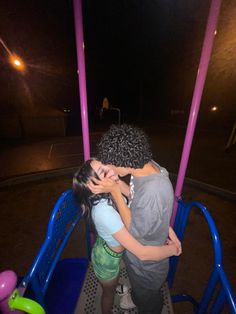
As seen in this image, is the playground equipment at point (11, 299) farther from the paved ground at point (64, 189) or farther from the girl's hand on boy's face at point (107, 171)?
the paved ground at point (64, 189)

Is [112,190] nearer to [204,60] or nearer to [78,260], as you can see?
[204,60]

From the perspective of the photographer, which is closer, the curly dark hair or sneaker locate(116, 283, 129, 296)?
the curly dark hair

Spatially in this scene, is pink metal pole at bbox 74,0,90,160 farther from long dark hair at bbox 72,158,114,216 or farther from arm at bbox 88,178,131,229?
arm at bbox 88,178,131,229

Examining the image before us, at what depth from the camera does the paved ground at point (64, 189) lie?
2518mm

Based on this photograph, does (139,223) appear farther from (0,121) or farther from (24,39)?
(24,39)

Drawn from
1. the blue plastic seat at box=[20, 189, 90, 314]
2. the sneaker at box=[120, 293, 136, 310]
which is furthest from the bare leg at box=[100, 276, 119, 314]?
the blue plastic seat at box=[20, 189, 90, 314]

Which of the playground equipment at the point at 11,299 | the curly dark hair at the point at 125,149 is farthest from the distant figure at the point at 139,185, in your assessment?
the playground equipment at the point at 11,299

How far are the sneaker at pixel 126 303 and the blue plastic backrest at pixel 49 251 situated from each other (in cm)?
67

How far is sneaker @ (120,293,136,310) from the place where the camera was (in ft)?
4.96

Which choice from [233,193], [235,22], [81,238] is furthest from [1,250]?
[235,22]

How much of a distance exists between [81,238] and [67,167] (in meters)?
2.48

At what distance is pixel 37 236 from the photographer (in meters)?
2.93

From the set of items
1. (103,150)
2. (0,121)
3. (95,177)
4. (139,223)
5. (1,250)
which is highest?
(103,150)

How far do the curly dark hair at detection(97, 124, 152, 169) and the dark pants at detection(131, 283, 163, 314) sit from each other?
91cm
